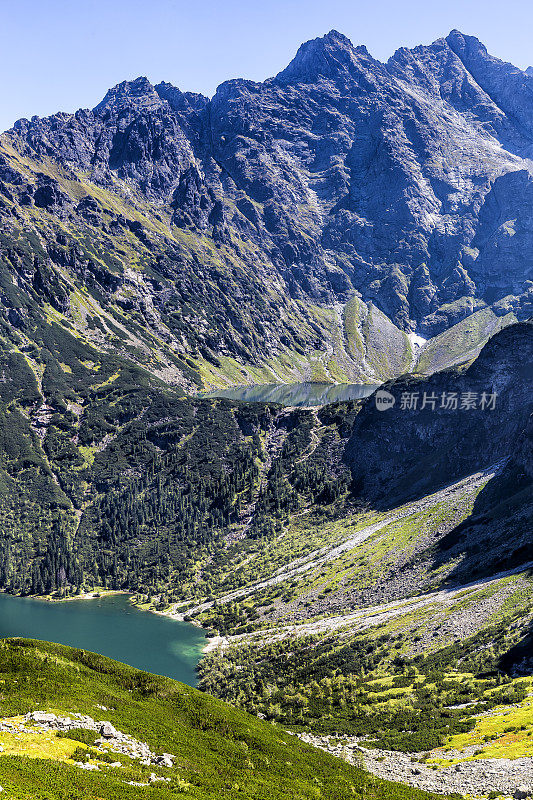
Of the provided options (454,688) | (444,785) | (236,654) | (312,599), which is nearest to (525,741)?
(444,785)

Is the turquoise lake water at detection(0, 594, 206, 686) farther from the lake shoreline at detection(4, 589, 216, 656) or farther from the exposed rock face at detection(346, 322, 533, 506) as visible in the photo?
the exposed rock face at detection(346, 322, 533, 506)

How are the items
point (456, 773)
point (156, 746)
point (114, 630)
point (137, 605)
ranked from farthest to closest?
point (137, 605), point (114, 630), point (456, 773), point (156, 746)

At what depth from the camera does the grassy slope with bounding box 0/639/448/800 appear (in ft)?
92.5

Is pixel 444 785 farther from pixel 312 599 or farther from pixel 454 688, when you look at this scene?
pixel 312 599

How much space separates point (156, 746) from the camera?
124 feet

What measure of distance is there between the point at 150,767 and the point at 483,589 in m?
75.2

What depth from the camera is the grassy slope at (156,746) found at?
28203 mm

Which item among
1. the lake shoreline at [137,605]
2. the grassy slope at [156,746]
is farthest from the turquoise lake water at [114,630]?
the grassy slope at [156,746]

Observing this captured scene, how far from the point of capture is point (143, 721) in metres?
42.0

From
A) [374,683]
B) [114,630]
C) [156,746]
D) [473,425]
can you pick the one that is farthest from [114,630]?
[473,425]

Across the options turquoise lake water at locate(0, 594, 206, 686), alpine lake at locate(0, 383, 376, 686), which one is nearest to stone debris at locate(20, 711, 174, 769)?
turquoise lake water at locate(0, 594, 206, 686)

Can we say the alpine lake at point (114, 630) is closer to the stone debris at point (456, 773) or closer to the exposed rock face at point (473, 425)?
the stone debris at point (456, 773)

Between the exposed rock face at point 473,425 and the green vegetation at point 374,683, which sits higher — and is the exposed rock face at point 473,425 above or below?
above

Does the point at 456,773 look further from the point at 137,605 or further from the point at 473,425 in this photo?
the point at 473,425
